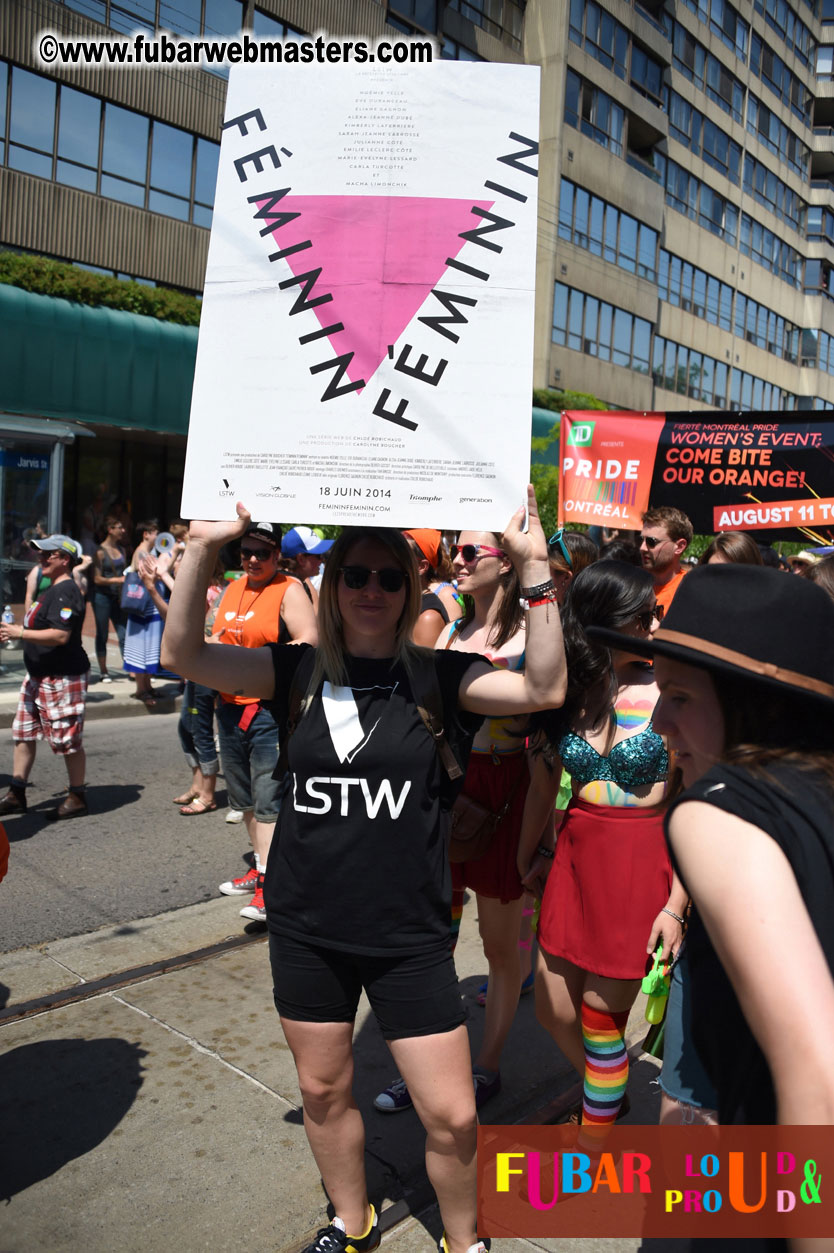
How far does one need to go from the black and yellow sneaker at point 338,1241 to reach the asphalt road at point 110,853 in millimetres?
2438

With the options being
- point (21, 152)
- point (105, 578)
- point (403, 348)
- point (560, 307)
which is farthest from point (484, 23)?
point (403, 348)

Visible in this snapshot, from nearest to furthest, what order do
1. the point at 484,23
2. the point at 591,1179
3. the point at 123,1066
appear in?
1. the point at 591,1179
2. the point at 123,1066
3. the point at 484,23

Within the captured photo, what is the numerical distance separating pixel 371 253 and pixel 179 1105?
274 cm

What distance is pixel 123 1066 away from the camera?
137 inches

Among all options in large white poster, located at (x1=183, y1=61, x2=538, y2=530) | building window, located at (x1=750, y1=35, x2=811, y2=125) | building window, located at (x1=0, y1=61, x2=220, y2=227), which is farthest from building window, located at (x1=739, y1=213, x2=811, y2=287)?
large white poster, located at (x1=183, y1=61, x2=538, y2=530)

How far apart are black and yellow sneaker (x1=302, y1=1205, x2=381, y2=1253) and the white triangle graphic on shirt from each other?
4.22 feet

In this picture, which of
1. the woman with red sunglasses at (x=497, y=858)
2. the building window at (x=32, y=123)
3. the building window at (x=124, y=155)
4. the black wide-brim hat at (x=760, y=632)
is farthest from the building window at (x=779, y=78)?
the black wide-brim hat at (x=760, y=632)

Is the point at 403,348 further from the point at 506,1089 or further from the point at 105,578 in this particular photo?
the point at 105,578

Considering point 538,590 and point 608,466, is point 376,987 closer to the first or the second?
point 538,590

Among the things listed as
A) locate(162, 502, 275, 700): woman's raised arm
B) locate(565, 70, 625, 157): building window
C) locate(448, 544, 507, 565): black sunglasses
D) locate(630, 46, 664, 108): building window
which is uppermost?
locate(630, 46, 664, 108): building window

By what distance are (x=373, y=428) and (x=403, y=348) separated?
21 centimetres

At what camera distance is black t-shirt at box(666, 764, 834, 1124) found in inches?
48.2

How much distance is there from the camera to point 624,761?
291 cm

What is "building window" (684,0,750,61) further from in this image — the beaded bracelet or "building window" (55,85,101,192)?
the beaded bracelet
